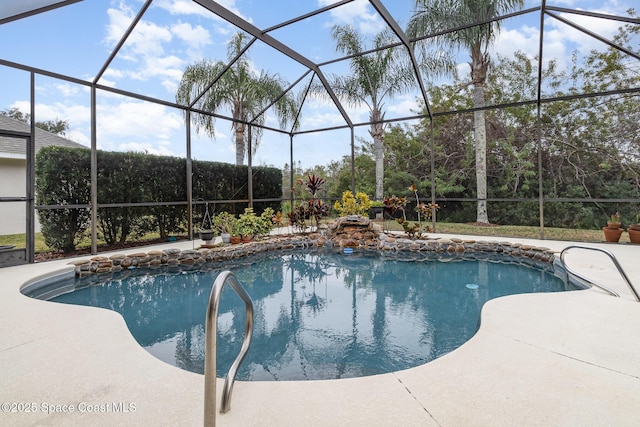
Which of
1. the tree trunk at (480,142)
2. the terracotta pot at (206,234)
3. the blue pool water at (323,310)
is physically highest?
the tree trunk at (480,142)

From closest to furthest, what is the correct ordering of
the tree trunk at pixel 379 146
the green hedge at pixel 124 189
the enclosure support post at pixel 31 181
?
the enclosure support post at pixel 31 181
the green hedge at pixel 124 189
the tree trunk at pixel 379 146

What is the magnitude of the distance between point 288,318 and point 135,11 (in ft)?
18.6

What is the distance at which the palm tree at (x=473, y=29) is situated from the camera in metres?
9.23

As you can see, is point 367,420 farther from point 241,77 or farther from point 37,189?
point 241,77

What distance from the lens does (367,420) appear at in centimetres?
162

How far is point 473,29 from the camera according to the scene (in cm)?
973

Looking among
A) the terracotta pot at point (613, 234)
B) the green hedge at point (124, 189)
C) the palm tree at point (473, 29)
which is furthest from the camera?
the palm tree at point (473, 29)

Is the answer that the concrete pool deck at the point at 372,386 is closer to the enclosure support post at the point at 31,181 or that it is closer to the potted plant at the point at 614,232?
Result: the enclosure support post at the point at 31,181

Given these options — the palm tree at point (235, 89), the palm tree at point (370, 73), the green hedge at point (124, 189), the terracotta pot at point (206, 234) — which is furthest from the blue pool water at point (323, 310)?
the palm tree at point (370, 73)

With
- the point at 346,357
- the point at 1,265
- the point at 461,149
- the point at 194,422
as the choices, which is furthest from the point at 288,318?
the point at 461,149

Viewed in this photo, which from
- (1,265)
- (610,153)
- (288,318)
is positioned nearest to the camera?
(288,318)

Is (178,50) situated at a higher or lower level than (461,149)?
higher

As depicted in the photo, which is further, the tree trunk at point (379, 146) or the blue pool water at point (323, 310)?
the tree trunk at point (379, 146)

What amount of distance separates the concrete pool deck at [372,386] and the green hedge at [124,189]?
4709 mm
